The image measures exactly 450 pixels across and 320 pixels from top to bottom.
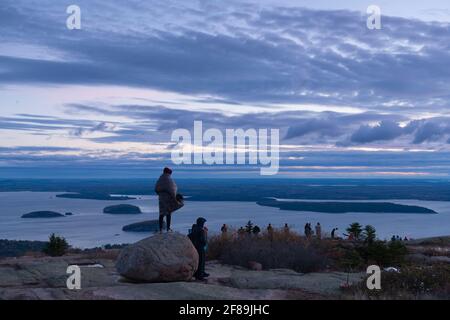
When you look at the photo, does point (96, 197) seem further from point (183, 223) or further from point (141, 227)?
point (183, 223)

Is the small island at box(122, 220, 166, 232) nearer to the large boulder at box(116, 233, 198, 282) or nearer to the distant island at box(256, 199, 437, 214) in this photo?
the distant island at box(256, 199, 437, 214)

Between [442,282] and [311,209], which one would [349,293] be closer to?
[442,282]

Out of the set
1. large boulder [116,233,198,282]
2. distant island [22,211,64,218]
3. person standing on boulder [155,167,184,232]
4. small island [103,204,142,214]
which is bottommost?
distant island [22,211,64,218]

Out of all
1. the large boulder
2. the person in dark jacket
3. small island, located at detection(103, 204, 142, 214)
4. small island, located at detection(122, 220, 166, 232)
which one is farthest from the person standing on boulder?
small island, located at detection(103, 204, 142, 214)

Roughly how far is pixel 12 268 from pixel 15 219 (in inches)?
4327

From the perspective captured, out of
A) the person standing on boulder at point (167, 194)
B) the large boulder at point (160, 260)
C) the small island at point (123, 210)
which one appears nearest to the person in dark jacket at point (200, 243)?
the large boulder at point (160, 260)

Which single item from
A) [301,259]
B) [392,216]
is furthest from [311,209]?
[301,259]

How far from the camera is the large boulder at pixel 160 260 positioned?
42.1 feet

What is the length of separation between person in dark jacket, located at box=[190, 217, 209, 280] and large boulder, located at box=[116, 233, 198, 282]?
13.9 inches

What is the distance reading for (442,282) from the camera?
1262 cm

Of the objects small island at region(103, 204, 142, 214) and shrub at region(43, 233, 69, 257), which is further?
small island at region(103, 204, 142, 214)

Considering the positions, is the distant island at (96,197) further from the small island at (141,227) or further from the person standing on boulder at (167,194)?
the person standing on boulder at (167,194)

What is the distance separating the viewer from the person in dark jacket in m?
13.8

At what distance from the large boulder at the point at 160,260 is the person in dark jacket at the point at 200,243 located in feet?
1.16
